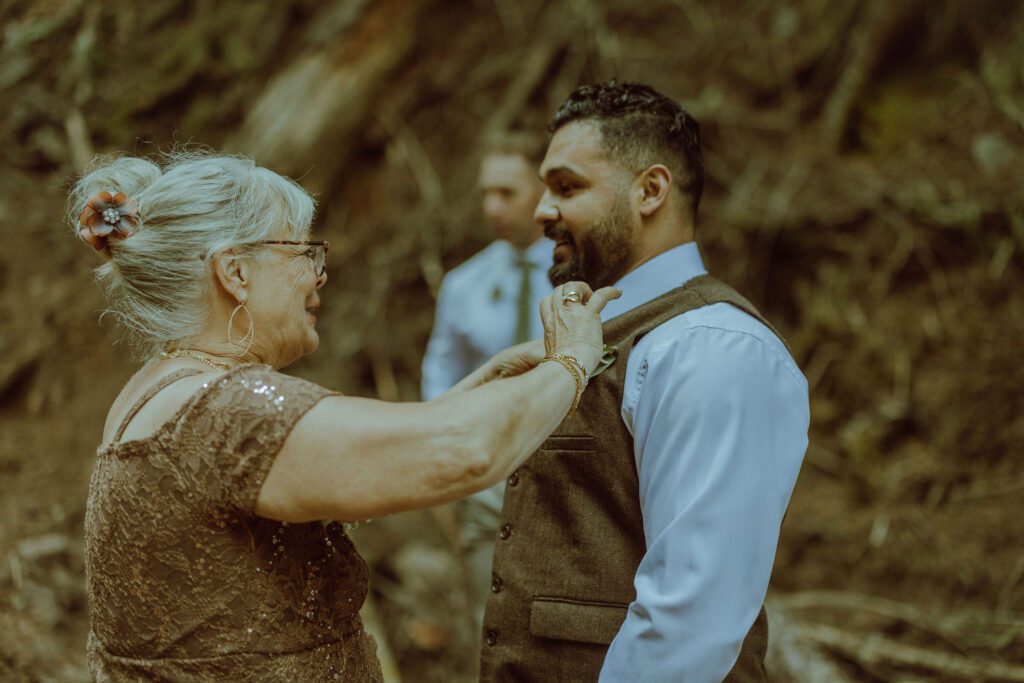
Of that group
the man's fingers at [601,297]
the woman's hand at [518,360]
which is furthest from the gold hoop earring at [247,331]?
the man's fingers at [601,297]

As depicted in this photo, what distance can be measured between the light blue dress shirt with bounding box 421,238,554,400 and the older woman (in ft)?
5.68

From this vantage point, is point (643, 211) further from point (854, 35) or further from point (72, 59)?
point (72, 59)

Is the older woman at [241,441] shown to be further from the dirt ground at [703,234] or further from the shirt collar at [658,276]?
the dirt ground at [703,234]

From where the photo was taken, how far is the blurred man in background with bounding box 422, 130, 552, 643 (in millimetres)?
3379

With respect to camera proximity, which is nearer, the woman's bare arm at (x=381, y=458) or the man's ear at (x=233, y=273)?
the woman's bare arm at (x=381, y=458)

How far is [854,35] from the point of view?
4.93 metres

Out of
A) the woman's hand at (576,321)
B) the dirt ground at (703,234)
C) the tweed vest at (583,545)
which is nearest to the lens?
the woman's hand at (576,321)

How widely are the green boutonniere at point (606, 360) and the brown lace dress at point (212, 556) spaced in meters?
0.62

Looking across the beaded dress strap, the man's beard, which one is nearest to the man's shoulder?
the man's beard

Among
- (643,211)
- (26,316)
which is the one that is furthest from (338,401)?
(26,316)

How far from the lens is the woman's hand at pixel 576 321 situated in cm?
147

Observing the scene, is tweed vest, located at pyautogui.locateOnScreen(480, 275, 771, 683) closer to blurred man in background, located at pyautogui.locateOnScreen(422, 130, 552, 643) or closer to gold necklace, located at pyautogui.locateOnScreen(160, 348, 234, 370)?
gold necklace, located at pyautogui.locateOnScreen(160, 348, 234, 370)

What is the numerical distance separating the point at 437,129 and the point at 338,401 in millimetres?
5320

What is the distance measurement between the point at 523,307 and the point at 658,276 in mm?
1614
